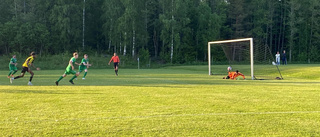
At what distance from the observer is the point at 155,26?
62.2 m

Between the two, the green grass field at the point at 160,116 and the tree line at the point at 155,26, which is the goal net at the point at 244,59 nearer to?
the tree line at the point at 155,26

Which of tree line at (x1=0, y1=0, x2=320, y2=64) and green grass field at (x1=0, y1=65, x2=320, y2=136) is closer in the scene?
green grass field at (x1=0, y1=65, x2=320, y2=136)

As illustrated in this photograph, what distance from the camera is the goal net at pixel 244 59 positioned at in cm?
2616

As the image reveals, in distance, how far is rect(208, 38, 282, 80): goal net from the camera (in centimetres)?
2616

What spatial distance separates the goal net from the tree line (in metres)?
7.69

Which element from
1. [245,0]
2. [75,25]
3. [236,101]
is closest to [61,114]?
[236,101]

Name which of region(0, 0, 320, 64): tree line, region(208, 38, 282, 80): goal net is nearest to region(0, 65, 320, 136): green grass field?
region(208, 38, 282, 80): goal net

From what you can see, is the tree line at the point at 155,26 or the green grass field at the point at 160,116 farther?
the tree line at the point at 155,26

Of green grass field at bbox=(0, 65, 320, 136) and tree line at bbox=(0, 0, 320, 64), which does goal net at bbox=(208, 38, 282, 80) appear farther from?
green grass field at bbox=(0, 65, 320, 136)

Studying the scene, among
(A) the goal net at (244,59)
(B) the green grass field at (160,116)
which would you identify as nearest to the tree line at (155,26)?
(A) the goal net at (244,59)

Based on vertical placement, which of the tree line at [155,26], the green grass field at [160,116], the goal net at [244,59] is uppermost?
the tree line at [155,26]

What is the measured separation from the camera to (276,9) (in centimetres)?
6681

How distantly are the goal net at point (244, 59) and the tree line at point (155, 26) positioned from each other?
25.2 ft

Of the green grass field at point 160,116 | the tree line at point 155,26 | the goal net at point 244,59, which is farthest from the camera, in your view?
the tree line at point 155,26
